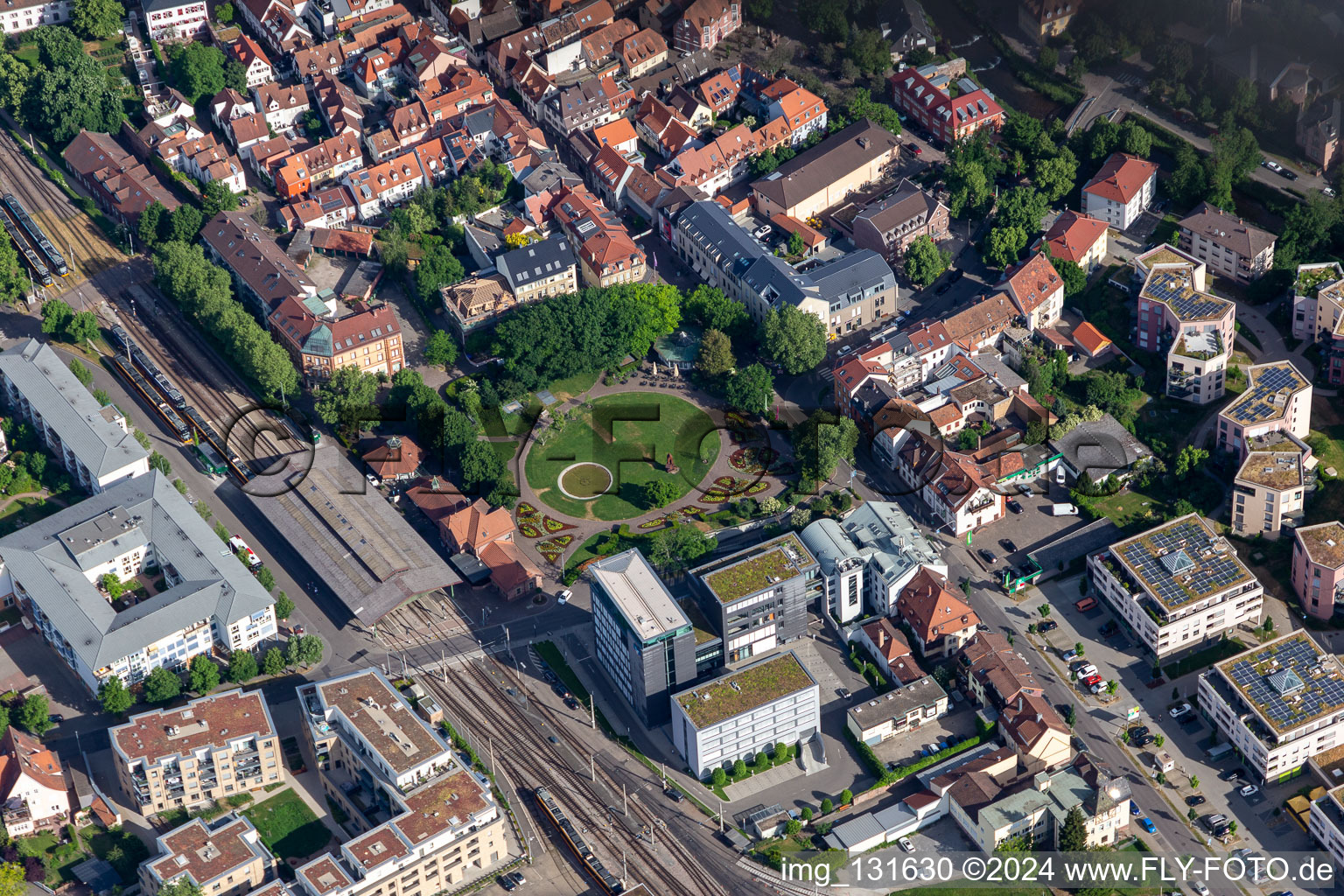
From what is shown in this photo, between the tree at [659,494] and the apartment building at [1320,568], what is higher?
the tree at [659,494]

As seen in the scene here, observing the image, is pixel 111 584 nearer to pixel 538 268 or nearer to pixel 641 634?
pixel 641 634

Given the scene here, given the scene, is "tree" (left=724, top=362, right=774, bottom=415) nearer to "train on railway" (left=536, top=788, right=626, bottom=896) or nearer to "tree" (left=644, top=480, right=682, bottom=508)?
"tree" (left=644, top=480, right=682, bottom=508)

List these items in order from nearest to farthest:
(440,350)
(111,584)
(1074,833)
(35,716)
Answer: (1074,833) < (35,716) < (111,584) < (440,350)

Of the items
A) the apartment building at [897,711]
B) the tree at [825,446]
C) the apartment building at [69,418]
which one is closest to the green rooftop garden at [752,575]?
the apartment building at [897,711]

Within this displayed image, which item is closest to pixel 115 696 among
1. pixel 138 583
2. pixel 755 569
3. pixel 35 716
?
→ pixel 35 716

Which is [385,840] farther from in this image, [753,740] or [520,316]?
[520,316]

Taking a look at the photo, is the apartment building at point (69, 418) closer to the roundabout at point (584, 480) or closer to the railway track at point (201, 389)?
the railway track at point (201, 389)

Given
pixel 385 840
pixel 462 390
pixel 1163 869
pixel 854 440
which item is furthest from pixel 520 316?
pixel 1163 869

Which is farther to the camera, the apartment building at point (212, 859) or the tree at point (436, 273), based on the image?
the tree at point (436, 273)
